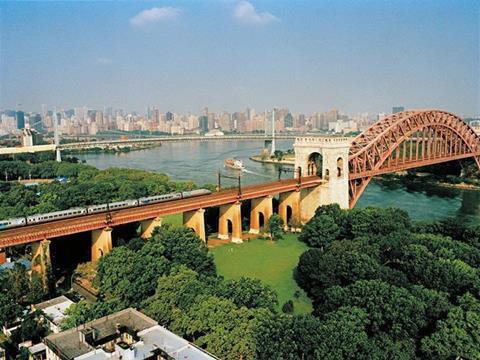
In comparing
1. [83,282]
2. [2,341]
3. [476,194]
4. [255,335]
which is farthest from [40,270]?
[476,194]

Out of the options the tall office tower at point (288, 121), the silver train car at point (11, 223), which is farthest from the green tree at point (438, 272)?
the tall office tower at point (288, 121)

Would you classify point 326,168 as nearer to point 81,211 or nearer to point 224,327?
point 81,211

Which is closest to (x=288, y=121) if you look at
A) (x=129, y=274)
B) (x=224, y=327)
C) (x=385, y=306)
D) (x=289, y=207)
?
(x=289, y=207)

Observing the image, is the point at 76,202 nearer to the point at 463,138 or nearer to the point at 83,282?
the point at 83,282

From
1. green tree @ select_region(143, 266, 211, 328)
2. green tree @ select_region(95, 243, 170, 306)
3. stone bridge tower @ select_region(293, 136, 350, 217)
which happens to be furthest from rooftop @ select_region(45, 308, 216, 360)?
stone bridge tower @ select_region(293, 136, 350, 217)

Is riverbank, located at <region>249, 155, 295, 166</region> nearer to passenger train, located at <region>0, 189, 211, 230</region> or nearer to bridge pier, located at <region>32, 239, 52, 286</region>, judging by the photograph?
passenger train, located at <region>0, 189, 211, 230</region>

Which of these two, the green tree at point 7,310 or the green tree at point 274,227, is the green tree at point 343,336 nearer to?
the green tree at point 7,310
